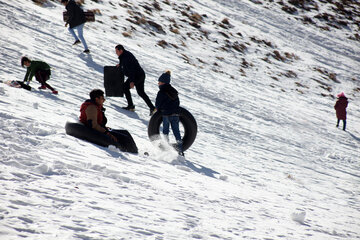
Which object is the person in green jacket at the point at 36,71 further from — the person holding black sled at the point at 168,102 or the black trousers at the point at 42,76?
the person holding black sled at the point at 168,102

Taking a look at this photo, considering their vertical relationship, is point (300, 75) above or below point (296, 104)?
above

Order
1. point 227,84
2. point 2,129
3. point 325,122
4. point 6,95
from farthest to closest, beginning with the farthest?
point 227,84
point 325,122
point 6,95
point 2,129

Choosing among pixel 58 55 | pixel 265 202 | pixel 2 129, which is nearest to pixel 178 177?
pixel 265 202

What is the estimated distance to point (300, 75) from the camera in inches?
867

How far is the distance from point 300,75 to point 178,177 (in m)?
19.5

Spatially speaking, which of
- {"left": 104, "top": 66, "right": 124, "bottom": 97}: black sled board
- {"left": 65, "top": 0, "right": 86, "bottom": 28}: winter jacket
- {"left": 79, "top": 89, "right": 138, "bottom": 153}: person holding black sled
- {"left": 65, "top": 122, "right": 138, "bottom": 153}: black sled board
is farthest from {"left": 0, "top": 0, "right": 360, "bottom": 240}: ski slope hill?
{"left": 65, "top": 0, "right": 86, "bottom": 28}: winter jacket

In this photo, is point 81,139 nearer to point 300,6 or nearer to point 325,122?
point 325,122

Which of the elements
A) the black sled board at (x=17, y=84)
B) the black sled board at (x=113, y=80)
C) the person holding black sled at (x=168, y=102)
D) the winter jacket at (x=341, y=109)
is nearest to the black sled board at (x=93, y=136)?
the person holding black sled at (x=168, y=102)

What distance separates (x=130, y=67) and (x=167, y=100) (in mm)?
2433

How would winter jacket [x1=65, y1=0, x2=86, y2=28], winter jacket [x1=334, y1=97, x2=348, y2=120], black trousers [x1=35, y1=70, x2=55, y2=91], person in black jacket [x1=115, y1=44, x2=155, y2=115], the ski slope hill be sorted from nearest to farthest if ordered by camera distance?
the ski slope hill
black trousers [x1=35, y1=70, x2=55, y2=91]
person in black jacket [x1=115, y1=44, x2=155, y2=115]
winter jacket [x1=65, y1=0, x2=86, y2=28]
winter jacket [x1=334, y1=97, x2=348, y2=120]

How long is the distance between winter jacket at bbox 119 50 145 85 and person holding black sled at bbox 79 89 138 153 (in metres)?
2.91

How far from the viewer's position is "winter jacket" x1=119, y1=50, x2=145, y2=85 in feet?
27.2

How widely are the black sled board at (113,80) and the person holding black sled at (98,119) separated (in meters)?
3.05

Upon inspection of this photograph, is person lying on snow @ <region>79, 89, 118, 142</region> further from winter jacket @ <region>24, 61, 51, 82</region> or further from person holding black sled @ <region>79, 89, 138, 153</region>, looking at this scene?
winter jacket @ <region>24, 61, 51, 82</region>
